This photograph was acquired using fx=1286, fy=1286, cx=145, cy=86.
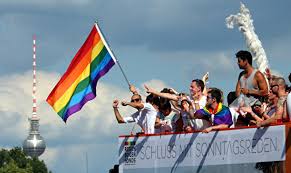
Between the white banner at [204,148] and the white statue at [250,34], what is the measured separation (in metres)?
2.44

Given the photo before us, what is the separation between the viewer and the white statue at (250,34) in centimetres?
1872

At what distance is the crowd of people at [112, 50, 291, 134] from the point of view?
1563 centimetres

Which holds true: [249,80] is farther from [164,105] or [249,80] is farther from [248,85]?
[164,105]

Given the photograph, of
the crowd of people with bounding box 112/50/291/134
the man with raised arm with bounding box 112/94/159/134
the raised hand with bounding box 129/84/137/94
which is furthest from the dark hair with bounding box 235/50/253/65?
the raised hand with bounding box 129/84/137/94

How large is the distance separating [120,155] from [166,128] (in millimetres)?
736

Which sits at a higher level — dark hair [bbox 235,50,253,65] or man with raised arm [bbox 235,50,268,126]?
dark hair [bbox 235,50,253,65]

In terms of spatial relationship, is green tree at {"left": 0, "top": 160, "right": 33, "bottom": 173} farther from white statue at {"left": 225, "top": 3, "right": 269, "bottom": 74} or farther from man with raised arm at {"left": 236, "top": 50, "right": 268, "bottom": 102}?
man with raised arm at {"left": 236, "top": 50, "right": 268, "bottom": 102}

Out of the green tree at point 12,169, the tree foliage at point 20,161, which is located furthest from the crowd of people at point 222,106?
the tree foliage at point 20,161

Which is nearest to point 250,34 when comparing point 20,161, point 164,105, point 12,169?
point 164,105

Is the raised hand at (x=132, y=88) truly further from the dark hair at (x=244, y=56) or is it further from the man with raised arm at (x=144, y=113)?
the dark hair at (x=244, y=56)

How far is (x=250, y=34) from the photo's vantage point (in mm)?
18797

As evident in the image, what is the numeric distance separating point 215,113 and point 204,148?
456 mm

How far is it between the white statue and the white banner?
244 cm

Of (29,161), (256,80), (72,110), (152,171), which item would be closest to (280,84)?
(256,80)
